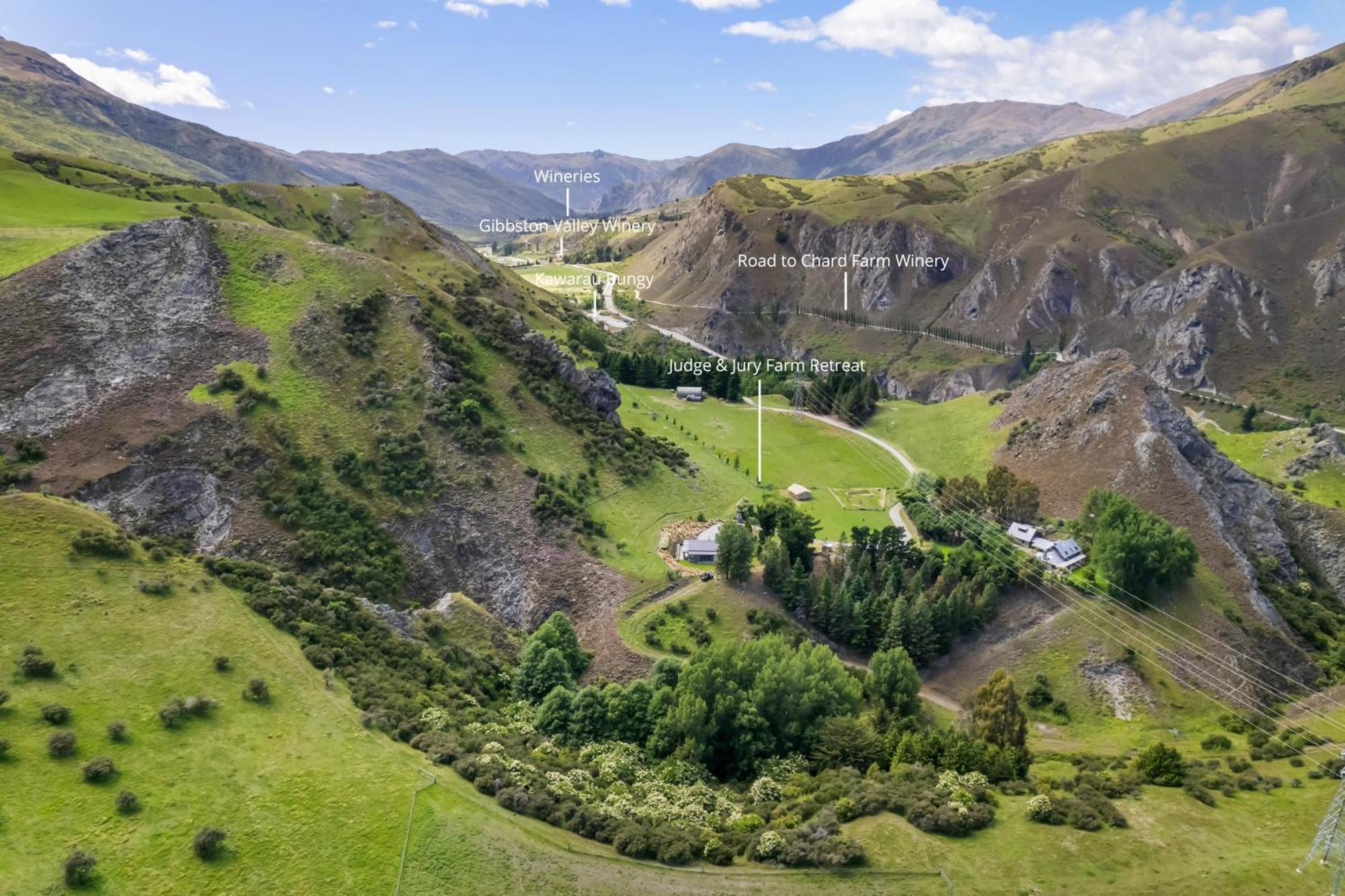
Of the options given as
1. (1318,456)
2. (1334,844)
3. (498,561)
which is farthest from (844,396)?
(1334,844)

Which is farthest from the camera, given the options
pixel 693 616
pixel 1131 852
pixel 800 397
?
pixel 800 397

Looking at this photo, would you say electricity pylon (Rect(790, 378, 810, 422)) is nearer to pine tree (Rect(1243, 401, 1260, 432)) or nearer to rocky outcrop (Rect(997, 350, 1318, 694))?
rocky outcrop (Rect(997, 350, 1318, 694))

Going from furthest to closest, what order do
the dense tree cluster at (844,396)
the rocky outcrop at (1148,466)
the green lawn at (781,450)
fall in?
1. the dense tree cluster at (844,396)
2. the green lawn at (781,450)
3. the rocky outcrop at (1148,466)

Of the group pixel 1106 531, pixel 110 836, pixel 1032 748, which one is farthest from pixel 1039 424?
pixel 110 836

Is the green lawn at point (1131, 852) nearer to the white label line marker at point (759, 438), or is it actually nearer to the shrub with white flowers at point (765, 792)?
the shrub with white flowers at point (765, 792)

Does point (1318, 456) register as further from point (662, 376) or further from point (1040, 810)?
point (1040, 810)

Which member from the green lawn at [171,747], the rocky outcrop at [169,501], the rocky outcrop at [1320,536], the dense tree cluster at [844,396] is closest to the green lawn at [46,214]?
the rocky outcrop at [169,501]

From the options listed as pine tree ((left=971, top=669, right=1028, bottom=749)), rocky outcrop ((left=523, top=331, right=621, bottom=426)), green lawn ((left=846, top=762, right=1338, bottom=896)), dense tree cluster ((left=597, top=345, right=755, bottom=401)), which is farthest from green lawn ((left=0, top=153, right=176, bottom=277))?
pine tree ((left=971, top=669, right=1028, bottom=749))
